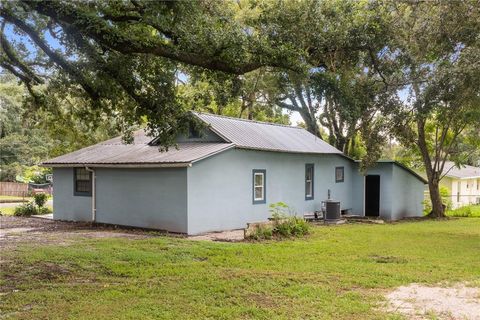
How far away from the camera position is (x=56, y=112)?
1297 cm

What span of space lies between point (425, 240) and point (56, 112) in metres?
11.3

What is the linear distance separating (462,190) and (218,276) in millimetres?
34892

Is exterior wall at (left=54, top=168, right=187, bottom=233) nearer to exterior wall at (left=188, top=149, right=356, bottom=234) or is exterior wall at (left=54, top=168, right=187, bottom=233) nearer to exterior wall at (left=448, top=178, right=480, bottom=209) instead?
exterior wall at (left=188, top=149, right=356, bottom=234)

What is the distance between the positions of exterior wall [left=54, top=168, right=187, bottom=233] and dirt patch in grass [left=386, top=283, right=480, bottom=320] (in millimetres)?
8426

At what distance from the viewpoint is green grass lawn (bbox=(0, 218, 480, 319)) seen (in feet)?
19.7

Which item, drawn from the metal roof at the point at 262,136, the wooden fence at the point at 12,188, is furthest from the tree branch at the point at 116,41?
the wooden fence at the point at 12,188

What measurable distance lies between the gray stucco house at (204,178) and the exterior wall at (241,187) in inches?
1.3

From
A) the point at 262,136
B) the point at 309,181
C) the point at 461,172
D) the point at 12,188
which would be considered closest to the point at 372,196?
the point at 309,181

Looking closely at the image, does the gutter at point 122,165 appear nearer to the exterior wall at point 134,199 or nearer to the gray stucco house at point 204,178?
the gray stucco house at point 204,178

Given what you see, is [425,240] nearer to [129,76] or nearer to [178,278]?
[178,278]

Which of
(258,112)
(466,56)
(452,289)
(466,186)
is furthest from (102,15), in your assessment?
(466,186)

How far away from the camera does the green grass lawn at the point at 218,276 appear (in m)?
6.00

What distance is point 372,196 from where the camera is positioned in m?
24.0

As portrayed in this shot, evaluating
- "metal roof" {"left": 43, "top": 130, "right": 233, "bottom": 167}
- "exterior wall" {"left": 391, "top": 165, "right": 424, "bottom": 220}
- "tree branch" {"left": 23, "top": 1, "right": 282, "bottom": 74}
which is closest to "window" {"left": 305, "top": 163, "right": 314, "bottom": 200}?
Answer: "exterior wall" {"left": 391, "top": 165, "right": 424, "bottom": 220}
